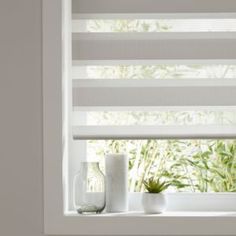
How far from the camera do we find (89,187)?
8.54 feet

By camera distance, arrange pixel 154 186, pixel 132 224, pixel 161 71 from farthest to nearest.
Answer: pixel 161 71, pixel 154 186, pixel 132 224

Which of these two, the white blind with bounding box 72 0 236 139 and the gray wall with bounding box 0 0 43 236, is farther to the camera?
the white blind with bounding box 72 0 236 139

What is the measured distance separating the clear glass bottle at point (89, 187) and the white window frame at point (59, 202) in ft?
0.35

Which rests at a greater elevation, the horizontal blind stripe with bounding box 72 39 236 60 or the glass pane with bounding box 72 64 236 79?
the horizontal blind stripe with bounding box 72 39 236 60

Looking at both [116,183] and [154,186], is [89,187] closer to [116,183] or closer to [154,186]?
[116,183]

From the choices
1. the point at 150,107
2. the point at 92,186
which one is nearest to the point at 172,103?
the point at 150,107

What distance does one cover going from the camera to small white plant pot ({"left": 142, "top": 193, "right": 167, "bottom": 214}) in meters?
2.57

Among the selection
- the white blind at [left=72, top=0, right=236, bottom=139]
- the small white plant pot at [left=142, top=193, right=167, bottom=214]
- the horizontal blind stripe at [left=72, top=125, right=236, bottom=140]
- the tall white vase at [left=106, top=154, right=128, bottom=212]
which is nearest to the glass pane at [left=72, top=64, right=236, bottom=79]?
the white blind at [left=72, top=0, right=236, bottom=139]

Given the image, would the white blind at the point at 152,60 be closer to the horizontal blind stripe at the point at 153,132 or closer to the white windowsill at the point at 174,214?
the horizontal blind stripe at the point at 153,132

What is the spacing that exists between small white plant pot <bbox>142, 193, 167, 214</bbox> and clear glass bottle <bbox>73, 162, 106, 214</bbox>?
0.15 metres

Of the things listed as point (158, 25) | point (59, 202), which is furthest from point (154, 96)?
point (59, 202)

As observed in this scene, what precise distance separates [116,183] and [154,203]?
0.51ft

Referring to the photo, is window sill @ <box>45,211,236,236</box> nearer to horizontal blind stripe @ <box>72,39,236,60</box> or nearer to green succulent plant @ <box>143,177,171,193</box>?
green succulent plant @ <box>143,177,171,193</box>

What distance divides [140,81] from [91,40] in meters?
0.23
